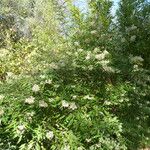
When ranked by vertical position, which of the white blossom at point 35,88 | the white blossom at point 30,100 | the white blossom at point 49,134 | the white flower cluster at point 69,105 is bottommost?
the white blossom at point 49,134

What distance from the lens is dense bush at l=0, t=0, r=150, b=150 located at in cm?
711

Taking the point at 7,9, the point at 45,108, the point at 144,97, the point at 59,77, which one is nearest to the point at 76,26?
the point at 144,97

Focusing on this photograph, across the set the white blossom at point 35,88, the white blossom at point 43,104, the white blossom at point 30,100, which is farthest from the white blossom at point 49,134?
the white blossom at point 35,88

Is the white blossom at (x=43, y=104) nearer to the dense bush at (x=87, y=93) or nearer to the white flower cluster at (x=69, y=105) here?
the dense bush at (x=87, y=93)

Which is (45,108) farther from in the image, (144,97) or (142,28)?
(142,28)

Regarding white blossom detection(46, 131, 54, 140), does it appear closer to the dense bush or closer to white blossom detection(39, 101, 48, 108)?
the dense bush

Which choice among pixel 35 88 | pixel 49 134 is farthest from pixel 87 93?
pixel 49 134

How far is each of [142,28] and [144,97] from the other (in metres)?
2.06

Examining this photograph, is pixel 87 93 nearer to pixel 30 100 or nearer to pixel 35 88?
pixel 35 88

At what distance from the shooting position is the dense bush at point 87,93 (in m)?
7.11

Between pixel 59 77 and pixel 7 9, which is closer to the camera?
pixel 59 77

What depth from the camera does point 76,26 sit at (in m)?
12.0

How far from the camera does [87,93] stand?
809 centimetres

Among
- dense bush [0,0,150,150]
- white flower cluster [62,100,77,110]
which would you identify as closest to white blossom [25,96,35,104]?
dense bush [0,0,150,150]
